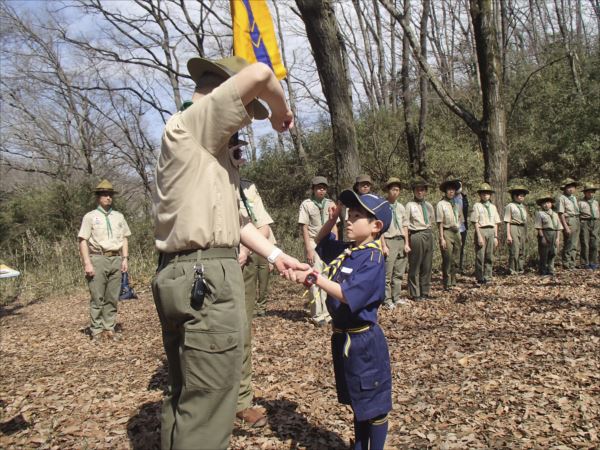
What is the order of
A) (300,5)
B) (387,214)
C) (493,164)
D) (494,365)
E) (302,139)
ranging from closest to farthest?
(387,214) < (494,365) < (300,5) < (493,164) < (302,139)

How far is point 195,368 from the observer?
2264mm

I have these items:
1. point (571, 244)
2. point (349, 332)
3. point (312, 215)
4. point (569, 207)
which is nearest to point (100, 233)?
point (312, 215)

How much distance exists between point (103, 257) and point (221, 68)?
622 centimetres

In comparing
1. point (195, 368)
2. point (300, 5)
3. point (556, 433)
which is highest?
point (300, 5)

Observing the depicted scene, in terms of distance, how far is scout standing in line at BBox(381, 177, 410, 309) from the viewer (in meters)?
8.95

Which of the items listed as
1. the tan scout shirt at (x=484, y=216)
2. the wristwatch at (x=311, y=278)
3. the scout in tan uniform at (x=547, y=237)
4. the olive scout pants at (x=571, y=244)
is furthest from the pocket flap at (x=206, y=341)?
the olive scout pants at (x=571, y=244)

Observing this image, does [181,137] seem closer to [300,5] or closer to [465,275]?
[300,5]

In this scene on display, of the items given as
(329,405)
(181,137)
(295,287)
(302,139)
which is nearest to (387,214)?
(181,137)

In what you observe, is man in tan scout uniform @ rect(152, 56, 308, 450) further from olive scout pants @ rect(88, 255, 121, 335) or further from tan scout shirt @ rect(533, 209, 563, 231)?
tan scout shirt @ rect(533, 209, 563, 231)

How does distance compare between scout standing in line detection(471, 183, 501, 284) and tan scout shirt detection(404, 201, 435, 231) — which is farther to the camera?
scout standing in line detection(471, 183, 501, 284)

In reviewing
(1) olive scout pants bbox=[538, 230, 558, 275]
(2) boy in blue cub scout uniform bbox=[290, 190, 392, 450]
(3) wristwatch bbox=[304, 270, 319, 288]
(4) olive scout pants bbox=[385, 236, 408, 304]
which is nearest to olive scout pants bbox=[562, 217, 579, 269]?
(1) olive scout pants bbox=[538, 230, 558, 275]

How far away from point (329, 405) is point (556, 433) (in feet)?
6.19

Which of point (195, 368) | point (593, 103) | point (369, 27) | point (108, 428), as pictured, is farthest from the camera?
point (369, 27)

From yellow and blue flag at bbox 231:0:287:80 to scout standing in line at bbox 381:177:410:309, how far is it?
174 inches
